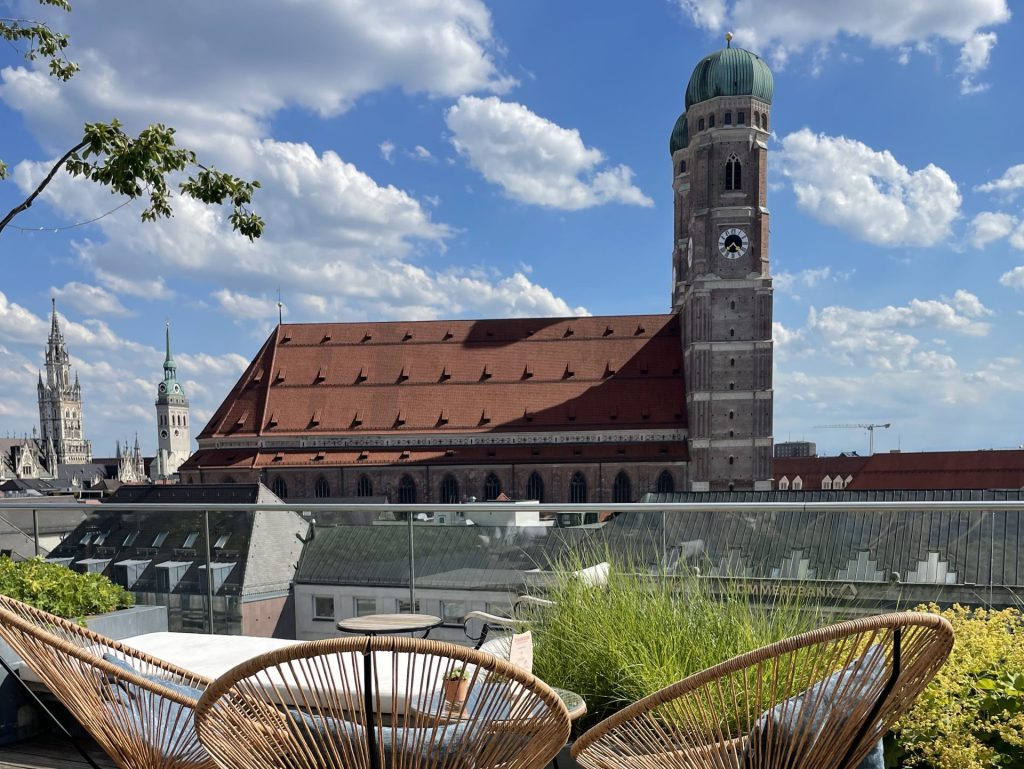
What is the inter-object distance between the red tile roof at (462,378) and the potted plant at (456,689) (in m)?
45.9

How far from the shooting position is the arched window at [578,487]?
1859 inches

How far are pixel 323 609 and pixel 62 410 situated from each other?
162m

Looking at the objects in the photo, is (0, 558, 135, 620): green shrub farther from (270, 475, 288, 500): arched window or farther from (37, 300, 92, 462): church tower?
(37, 300, 92, 462): church tower

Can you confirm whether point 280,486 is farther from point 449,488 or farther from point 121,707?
point 121,707

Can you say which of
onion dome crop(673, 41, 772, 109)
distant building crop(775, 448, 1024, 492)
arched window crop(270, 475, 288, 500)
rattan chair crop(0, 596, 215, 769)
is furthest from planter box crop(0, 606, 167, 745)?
distant building crop(775, 448, 1024, 492)

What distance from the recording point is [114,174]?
7.24 m

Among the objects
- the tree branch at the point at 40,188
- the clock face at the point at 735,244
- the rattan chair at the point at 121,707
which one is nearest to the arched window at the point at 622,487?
the clock face at the point at 735,244

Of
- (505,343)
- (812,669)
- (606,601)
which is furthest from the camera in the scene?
(505,343)

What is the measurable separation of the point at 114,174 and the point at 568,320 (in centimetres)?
4664

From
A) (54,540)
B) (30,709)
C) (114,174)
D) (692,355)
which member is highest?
(692,355)

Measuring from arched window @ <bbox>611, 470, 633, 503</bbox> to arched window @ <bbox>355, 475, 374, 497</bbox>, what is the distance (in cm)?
1347

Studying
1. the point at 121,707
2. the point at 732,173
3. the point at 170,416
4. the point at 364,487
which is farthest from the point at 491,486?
the point at 170,416

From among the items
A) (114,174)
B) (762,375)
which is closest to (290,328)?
(762,375)

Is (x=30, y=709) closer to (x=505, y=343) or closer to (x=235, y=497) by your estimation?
(x=235, y=497)
